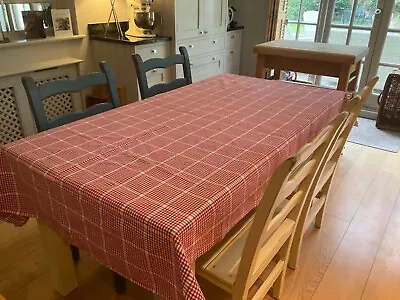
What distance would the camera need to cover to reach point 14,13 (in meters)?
2.55

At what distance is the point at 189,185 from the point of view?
Result: 3.23 ft

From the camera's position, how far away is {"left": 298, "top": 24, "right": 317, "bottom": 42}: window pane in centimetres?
391

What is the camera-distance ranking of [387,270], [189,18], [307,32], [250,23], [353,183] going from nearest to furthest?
[387,270]
[353,183]
[189,18]
[307,32]
[250,23]

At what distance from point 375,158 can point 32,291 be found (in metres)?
2.59

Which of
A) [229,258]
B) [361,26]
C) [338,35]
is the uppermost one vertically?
[361,26]

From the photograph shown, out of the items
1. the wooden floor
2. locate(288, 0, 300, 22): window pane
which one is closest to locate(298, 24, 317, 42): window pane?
locate(288, 0, 300, 22): window pane

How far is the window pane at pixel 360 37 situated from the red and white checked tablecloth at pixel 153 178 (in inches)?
99.7

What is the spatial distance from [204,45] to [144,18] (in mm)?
770

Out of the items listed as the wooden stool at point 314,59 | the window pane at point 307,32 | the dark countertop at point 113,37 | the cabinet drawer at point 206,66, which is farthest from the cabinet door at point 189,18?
the window pane at point 307,32

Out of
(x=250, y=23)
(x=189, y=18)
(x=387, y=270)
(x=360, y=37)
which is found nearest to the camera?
(x=387, y=270)

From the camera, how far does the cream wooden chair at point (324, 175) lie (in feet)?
4.32

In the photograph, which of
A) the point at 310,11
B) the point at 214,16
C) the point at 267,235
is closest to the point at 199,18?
the point at 214,16

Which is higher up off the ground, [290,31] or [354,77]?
[290,31]

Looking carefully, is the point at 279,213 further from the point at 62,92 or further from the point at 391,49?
the point at 391,49
